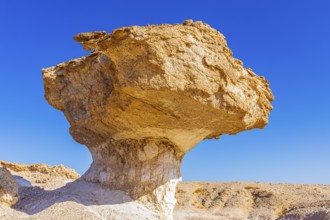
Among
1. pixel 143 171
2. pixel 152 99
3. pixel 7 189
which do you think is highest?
pixel 152 99

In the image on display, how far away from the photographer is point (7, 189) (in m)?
8.10

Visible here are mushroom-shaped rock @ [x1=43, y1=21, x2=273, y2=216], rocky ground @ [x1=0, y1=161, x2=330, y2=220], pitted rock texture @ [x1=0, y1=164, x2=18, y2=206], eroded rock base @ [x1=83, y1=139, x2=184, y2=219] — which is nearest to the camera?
mushroom-shaped rock @ [x1=43, y1=21, x2=273, y2=216]

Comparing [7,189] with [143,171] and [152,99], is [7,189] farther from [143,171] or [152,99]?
[152,99]

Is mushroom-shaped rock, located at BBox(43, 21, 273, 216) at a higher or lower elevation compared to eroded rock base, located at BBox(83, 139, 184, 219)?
higher

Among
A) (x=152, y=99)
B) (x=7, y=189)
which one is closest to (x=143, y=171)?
(x=152, y=99)

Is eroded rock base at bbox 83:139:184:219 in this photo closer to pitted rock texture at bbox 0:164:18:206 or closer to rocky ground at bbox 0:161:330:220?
rocky ground at bbox 0:161:330:220

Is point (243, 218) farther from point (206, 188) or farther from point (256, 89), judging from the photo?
point (256, 89)

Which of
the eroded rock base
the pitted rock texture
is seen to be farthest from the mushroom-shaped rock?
the pitted rock texture

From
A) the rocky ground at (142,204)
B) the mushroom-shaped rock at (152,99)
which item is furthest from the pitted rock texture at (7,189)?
the mushroom-shaped rock at (152,99)

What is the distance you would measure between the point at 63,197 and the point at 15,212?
3.42 ft

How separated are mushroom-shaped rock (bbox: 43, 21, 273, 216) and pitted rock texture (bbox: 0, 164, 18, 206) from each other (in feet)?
6.29

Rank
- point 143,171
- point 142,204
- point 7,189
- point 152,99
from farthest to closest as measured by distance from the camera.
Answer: point 143,171
point 142,204
point 7,189
point 152,99

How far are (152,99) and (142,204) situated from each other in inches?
111

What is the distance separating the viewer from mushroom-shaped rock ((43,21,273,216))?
22.7ft
